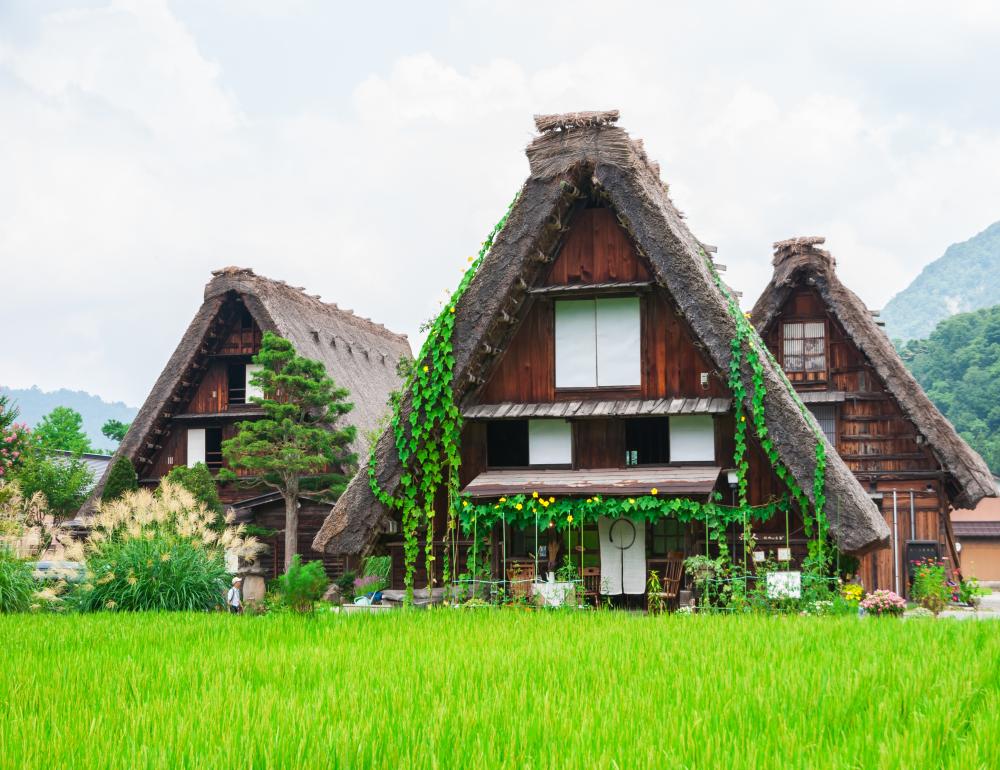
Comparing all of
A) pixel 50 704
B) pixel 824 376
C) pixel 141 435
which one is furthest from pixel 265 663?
pixel 141 435

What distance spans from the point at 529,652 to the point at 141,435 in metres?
19.7

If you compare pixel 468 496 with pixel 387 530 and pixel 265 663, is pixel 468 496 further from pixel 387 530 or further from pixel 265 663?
pixel 265 663

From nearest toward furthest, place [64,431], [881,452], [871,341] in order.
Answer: [871,341]
[881,452]
[64,431]

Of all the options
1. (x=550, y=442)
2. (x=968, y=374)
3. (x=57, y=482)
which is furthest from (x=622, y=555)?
(x=968, y=374)

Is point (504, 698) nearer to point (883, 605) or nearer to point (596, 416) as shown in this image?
point (883, 605)

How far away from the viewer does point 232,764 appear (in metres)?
3.93

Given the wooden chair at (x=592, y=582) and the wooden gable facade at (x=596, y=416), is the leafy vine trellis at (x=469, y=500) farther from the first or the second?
the wooden chair at (x=592, y=582)

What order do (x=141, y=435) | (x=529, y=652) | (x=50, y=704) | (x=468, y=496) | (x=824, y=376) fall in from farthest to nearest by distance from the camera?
(x=141, y=435) → (x=824, y=376) → (x=468, y=496) → (x=529, y=652) → (x=50, y=704)

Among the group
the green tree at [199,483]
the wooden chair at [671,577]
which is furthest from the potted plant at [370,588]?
the wooden chair at [671,577]

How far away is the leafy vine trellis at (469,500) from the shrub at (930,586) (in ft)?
5.93

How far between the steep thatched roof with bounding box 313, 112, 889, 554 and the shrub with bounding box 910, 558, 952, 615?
7.28 feet

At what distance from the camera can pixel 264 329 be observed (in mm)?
24906

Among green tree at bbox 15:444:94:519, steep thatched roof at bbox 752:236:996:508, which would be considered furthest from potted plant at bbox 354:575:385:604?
green tree at bbox 15:444:94:519

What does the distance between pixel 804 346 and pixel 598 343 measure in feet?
23.8
